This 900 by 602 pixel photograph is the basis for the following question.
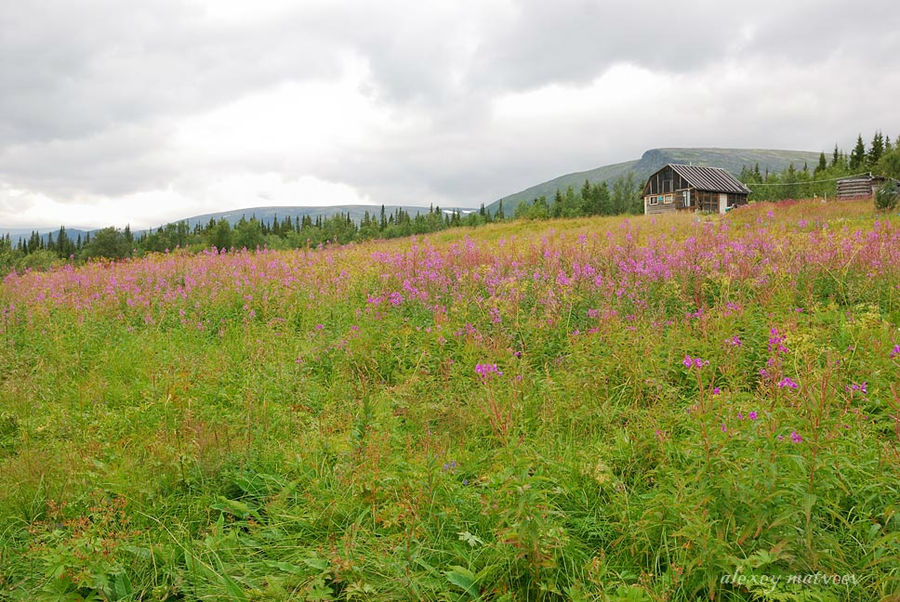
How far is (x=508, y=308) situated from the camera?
17.8 ft

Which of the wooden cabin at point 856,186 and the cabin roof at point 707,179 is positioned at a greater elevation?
the cabin roof at point 707,179

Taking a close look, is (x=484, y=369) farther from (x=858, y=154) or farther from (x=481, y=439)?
(x=858, y=154)

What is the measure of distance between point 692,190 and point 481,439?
173ft

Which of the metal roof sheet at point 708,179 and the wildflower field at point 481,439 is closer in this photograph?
the wildflower field at point 481,439

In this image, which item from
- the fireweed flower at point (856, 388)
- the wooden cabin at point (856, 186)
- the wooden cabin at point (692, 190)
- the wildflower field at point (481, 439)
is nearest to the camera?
the wildflower field at point (481, 439)

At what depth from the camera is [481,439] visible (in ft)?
11.6

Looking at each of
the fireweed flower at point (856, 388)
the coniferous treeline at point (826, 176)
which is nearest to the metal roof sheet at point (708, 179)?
the coniferous treeline at point (826, 176)

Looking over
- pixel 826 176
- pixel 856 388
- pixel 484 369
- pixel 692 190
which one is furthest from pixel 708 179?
pixel 484 369

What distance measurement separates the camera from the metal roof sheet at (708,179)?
49.6 meters

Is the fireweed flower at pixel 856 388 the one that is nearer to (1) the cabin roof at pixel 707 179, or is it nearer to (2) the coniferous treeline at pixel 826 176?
(1) the cabin roof at pixel 707 179

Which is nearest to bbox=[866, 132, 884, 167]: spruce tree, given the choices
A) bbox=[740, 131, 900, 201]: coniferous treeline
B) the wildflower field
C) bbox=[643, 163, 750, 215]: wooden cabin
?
bbox=[740, 131, 900, 201]: coniferous treeline

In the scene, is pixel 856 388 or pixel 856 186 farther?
pixel 856 186

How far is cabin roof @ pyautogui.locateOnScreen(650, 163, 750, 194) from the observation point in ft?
162

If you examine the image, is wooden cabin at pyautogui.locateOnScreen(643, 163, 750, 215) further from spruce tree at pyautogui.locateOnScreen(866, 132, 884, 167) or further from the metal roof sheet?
spruce tree at pyautogui.locateOnScreen(866, 132, 884, 167)
